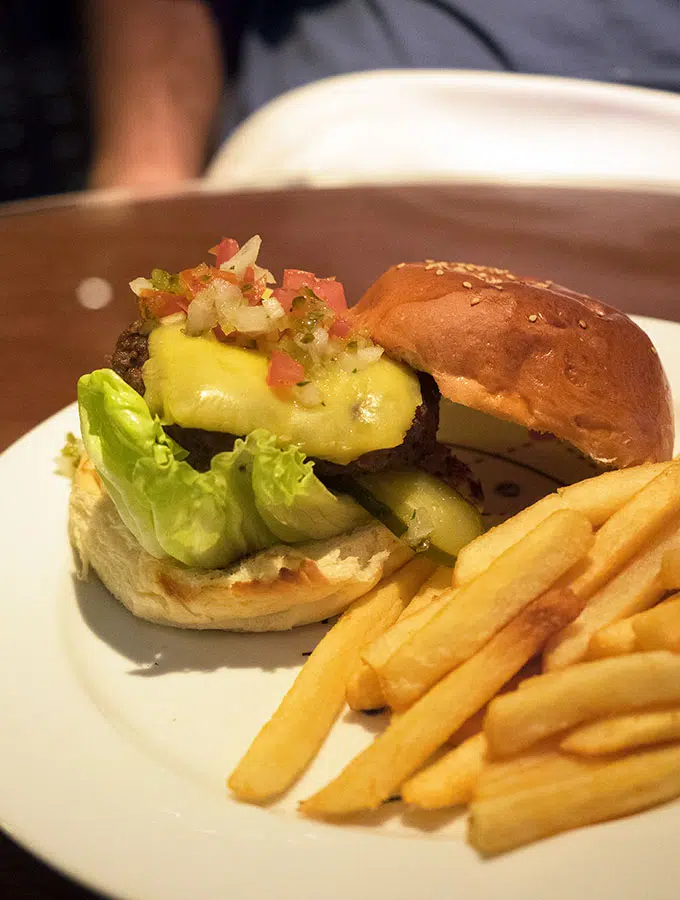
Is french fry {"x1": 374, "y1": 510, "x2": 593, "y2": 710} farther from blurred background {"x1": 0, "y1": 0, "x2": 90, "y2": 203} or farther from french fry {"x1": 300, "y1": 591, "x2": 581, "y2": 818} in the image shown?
blurred background {"x1": 0, "y1": 0, "x2": 90, "y2": 203}

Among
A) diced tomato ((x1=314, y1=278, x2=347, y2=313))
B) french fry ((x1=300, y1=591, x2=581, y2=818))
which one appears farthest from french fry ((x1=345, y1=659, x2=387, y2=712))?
diced tomato ((x1=314, y1=278, x2=347, y2=313))

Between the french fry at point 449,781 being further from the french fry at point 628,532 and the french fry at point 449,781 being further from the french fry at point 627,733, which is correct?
the french fry at point 628,532

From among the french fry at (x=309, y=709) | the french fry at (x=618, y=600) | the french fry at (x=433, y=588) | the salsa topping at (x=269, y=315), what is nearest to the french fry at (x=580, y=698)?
the french fry at (x=618, y=600)

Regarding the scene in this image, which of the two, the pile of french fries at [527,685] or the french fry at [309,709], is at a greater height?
the pile of french fries at [527,685]

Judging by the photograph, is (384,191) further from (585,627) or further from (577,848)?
(577,848)

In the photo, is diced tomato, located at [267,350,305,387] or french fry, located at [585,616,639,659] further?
diced tomato, located at [267,350,305,387]
